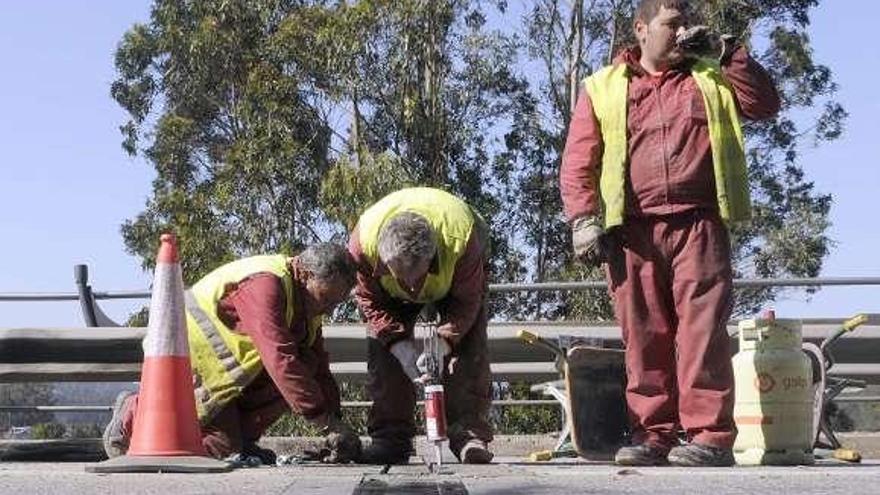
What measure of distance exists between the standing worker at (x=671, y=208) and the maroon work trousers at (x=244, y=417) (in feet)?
6.04

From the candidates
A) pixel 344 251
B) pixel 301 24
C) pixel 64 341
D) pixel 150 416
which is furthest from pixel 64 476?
pixel 301 24

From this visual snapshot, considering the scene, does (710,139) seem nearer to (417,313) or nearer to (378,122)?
(417,313)

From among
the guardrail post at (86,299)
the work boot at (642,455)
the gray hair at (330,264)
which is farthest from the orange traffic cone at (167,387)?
the guardrail post at (86,299)

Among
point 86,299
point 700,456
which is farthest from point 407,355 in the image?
point 86,299

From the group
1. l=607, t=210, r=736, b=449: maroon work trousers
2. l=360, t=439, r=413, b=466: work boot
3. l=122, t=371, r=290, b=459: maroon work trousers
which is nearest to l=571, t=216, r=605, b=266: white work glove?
l=607, t=210, r=736, b=449: maroon work trousers

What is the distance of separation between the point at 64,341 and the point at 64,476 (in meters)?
3.90

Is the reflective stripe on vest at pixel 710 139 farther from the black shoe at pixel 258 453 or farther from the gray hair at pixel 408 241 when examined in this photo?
the black shoe at pixel 258 453

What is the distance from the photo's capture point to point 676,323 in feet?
21.7

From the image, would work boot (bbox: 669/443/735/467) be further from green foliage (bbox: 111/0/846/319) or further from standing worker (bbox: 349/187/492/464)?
green foliage (bbox: 111/0/846/319)

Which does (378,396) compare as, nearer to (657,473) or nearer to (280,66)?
(657,473)

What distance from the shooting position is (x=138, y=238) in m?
31.0

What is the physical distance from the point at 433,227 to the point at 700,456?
1.53m

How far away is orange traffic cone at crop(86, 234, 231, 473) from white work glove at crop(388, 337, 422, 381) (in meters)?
1.03

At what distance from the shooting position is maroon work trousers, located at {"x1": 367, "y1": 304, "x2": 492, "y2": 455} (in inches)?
286
